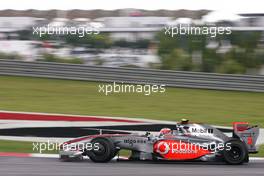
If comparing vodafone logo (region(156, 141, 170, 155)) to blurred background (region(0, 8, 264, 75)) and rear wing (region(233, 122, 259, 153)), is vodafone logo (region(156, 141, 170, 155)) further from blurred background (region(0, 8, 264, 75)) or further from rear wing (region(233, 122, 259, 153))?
blurred background (region(0, 8, 264, 75))

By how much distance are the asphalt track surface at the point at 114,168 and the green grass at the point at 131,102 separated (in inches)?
182

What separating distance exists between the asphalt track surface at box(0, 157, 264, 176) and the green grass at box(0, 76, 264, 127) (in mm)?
4631

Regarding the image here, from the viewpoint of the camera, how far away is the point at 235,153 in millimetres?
9141

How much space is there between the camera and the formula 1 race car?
29.8 feet

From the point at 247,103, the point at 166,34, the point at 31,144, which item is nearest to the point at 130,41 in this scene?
the point at 166,34

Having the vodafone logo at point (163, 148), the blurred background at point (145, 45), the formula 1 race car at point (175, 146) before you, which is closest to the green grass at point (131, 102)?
the blurred background at point (145, 45)

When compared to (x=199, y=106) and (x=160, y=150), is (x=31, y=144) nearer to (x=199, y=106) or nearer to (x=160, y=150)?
(x=160, y=150)

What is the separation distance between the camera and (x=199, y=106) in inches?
602

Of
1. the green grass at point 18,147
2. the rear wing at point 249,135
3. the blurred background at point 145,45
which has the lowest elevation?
the green grass at point 18,147

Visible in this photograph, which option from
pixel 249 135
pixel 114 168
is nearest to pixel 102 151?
pixel 114 168

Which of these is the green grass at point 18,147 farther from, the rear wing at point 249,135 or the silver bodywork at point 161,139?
the rear wing at point 249,135

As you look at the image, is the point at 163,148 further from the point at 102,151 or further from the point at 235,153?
the point at 235,153

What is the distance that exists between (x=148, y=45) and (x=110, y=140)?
44.1 feet

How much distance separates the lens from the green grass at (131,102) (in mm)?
14188
